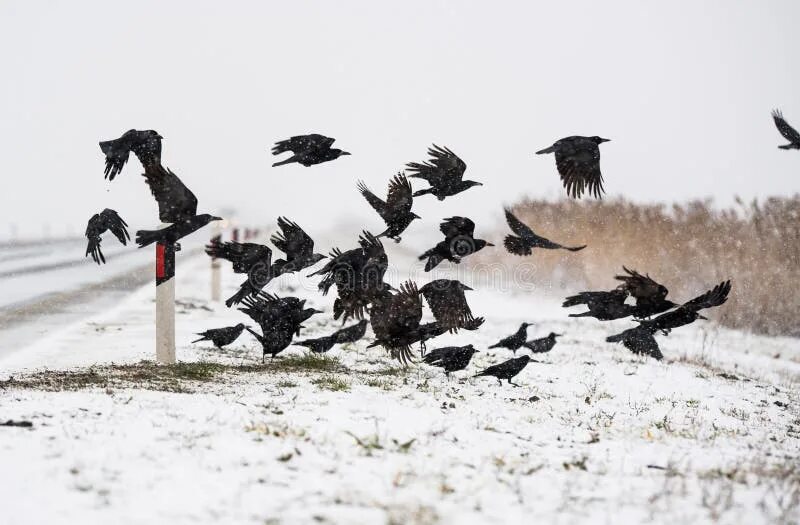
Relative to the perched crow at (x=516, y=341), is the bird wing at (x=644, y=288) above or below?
above

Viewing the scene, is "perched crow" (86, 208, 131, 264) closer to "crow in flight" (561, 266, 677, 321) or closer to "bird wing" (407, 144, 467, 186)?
"bird wing" (407, 144, 467, 186)

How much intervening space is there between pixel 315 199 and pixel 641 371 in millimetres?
69003

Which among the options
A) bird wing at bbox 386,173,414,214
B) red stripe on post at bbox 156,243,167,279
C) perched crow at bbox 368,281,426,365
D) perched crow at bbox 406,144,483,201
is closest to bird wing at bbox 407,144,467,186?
perched crow at bbox 406,144,483,201

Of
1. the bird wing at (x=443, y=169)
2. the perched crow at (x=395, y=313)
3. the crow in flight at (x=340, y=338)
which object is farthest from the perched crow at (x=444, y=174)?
the crow in flight at (x=340, y=338)

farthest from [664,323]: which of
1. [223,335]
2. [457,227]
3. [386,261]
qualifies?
[223,335]

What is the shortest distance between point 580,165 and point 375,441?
11.3 feet

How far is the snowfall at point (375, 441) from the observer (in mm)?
2811

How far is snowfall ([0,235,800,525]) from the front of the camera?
2.81 m

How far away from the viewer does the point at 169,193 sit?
5.66 meters

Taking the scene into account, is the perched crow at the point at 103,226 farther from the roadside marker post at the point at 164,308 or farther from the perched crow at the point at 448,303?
the perched crow at the point at 448,303

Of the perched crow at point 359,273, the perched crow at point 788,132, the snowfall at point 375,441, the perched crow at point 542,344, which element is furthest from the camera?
the perched crow at point 542,344

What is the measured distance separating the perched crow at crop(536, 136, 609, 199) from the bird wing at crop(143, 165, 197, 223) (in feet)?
10.4

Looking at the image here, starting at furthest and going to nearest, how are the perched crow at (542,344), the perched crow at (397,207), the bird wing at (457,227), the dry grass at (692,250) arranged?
the dry grass at (692,250)
the perched crow at (542,344)
the perched crow at (397,207)
the bird wing at (457,227)

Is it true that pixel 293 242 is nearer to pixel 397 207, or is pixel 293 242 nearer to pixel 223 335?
pixel 397 207
